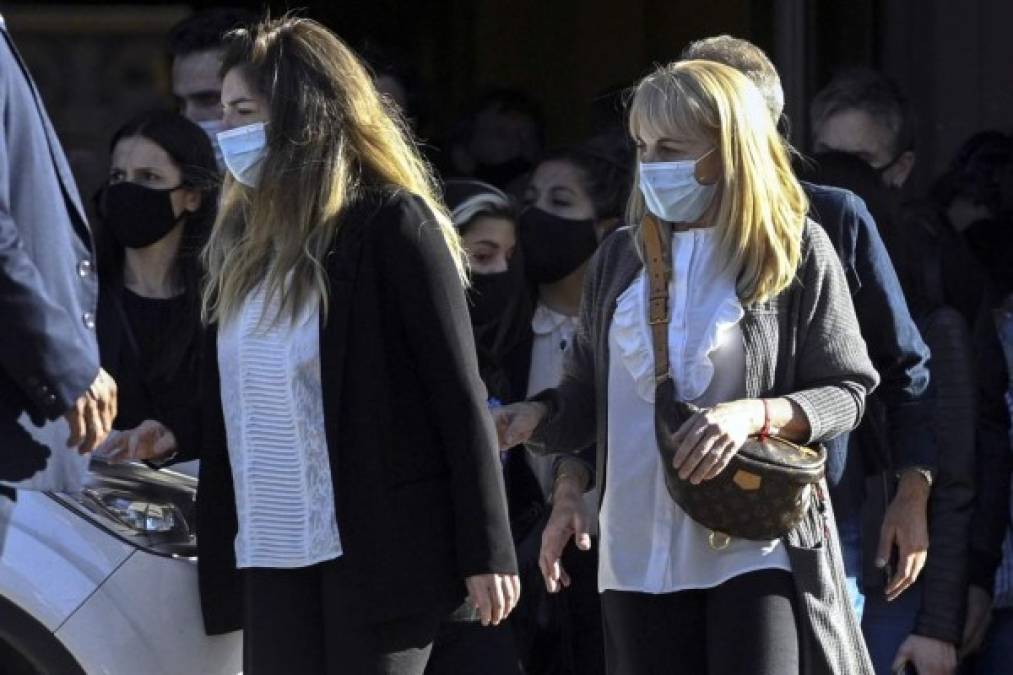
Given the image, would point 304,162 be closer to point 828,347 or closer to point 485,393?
point 485,393

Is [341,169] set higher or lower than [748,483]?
higher

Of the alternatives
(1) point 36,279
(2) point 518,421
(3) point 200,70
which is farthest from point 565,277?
(1) point 36,279

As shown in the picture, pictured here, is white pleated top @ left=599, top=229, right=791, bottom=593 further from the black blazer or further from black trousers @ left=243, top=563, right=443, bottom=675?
black trousers @ left=243, top=563, right=443, bottom=675

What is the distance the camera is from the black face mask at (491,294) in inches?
213

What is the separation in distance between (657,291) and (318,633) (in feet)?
2.86

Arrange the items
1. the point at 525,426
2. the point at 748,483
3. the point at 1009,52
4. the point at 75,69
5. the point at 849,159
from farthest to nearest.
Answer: the point at 75,69
the point at 1009,52
the point at 849,159
the point at 525,426
the point at 748,483

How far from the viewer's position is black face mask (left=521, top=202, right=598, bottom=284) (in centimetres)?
557

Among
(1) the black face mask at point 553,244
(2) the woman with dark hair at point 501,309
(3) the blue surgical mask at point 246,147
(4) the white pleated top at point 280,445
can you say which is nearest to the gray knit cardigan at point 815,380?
(4) the white pleated top at point 280,445

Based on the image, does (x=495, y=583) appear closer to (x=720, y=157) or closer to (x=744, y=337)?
(x=744, y=337)

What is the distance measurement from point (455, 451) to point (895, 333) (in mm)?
1074

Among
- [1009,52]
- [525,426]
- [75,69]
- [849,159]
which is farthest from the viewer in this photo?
[75,69]

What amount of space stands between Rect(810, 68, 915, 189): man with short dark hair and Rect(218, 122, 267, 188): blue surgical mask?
1.94 meters

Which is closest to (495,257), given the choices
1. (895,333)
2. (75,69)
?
(895,333)

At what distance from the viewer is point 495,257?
5.58 meters
